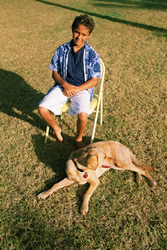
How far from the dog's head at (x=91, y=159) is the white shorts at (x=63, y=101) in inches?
30.1

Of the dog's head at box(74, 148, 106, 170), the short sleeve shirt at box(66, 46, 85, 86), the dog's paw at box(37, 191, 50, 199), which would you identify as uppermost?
the short sleeve shirt at box(66, 46, 85, 86)

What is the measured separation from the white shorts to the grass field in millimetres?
773

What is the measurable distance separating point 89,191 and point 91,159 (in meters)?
0.71

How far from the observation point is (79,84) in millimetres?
2898

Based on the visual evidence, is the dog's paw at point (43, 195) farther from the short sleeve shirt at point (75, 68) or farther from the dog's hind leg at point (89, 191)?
the short sleeve shirt at point (75, 68)

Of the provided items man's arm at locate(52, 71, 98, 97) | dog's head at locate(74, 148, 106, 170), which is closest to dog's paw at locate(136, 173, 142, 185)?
dog's head at locate(74, 148, 106, 170)

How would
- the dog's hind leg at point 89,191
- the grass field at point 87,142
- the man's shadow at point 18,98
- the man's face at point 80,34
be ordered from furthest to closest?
the man's shadow at point 18,98 → the man's face at point 80,34 → the dog's hind leg at point 89,191 → the grass field at point 87,142

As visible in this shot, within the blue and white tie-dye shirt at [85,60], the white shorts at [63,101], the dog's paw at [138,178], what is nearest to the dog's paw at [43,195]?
the white shorts at [63,101]

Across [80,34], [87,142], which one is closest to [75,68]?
[80,34]

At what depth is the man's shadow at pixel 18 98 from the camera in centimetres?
380

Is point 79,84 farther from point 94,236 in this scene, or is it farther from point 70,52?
point 94,236

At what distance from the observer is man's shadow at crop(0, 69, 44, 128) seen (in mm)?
3801

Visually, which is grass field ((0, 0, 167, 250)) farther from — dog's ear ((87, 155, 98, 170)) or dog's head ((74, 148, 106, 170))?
dog's ear ((87, 155, 98, 170))

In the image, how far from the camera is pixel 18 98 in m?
4.23
